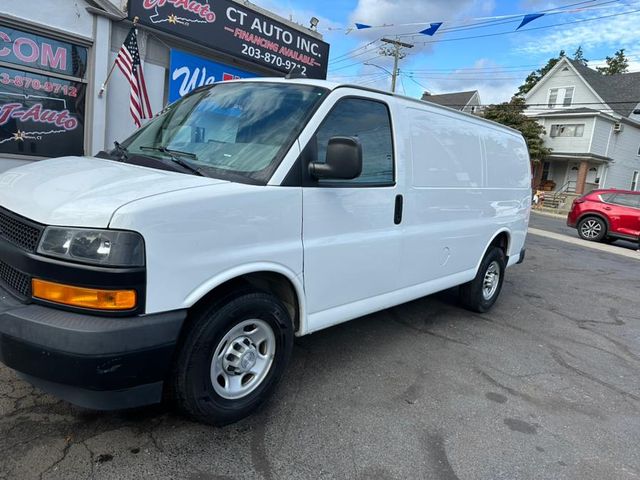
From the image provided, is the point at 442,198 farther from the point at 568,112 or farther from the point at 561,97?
the point at 561,97

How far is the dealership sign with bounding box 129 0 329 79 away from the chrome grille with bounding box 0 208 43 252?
17.4 ft

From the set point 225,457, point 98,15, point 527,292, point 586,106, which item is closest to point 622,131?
point 586,106

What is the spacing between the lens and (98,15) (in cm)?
740

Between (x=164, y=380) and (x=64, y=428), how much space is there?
28.1 inches

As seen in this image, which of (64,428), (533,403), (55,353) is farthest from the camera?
(533,403)

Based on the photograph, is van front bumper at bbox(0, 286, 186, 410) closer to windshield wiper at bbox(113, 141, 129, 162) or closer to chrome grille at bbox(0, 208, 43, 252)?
chrome grille at bbox(0, 208, 43, 252)

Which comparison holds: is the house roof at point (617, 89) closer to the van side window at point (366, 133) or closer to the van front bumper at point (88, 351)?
the van side window at point (366, 133)

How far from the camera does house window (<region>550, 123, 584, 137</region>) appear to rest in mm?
34219

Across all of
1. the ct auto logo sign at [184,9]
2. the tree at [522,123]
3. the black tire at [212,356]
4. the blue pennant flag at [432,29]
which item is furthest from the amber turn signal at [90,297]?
the tree at [522,123]

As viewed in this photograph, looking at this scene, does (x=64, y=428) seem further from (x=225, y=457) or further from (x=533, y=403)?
(x=533, y=403)

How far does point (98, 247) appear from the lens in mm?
2232

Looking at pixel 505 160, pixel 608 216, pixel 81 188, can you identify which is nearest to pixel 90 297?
pixel 81 188

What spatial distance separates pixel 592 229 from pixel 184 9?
1331cm

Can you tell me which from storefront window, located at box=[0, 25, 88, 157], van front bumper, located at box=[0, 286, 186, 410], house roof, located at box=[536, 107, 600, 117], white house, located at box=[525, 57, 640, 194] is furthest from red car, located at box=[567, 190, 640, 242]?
house roof, located at box=[536, 107, 600, 117]
